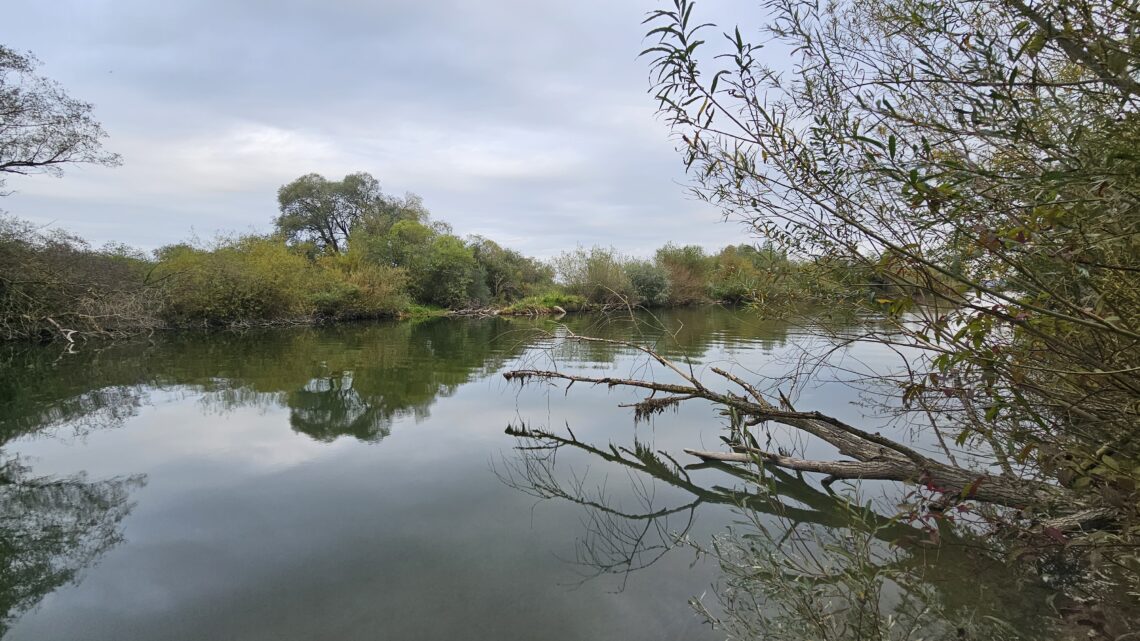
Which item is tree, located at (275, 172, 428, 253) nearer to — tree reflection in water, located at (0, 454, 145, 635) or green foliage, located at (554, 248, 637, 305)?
green foliage, located at (554, 248, 637, 305)

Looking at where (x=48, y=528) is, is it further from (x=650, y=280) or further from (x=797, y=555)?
(x=650, y=280)

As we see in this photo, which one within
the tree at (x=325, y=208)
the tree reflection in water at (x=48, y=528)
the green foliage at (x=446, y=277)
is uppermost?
the tree at (x=325, y=208)

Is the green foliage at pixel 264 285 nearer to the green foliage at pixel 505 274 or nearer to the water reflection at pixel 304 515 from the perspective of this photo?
the green foliage at pixel 505 274

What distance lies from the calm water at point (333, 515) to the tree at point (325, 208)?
42.9 metres

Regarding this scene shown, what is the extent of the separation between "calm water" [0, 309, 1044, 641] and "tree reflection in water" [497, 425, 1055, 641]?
0.29 ft

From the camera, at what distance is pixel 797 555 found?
3904 mm

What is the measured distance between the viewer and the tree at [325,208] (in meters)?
50.4

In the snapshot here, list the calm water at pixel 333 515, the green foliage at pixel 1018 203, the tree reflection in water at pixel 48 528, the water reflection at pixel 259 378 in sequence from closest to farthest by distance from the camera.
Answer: the green foliage at pixel 1018 203, the calm water at pixel 333 515, the tree reflection in water at pixel 48 528, the water reflection at pixel 259 378

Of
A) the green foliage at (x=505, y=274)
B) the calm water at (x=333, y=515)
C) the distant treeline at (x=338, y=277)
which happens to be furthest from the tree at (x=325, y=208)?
the calm water at (x=333, y=515)

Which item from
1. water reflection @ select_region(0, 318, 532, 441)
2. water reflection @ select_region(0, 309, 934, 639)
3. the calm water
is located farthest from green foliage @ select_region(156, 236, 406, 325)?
water reflection @ select_region(0, 309, 934, 639)

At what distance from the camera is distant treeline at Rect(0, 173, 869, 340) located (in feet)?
52.5

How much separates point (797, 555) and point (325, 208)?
5399 cm

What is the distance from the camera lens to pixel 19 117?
15641 millimetres

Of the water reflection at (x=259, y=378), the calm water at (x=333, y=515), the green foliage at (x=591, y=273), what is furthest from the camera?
the green foliage at (x=591, y=273)
